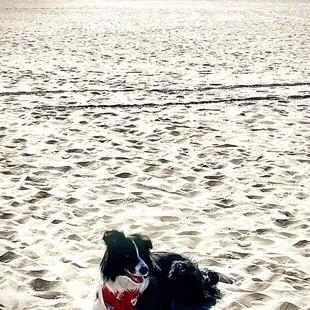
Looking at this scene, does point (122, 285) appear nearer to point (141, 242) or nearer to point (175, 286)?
point (141, 242)

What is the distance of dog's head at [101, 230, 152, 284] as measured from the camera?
9.70 feet

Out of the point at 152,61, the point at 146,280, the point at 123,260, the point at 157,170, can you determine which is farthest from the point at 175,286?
the point at 152,61

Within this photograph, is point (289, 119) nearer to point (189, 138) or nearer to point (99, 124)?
point (189, 138)

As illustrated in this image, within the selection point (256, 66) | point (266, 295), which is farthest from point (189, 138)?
point (256, 66)

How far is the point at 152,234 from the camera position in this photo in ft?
15.2

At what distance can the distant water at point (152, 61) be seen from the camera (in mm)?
9695

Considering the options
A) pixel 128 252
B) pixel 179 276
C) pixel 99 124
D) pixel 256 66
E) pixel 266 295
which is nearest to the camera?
pixel 128 252

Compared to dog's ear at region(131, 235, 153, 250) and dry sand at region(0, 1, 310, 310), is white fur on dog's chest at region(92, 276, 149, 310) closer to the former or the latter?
dog's ear at region(131, 235, 153, 250)

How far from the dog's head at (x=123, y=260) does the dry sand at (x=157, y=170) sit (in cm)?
80

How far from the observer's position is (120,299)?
309 cm

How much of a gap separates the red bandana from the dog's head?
0.38 ft

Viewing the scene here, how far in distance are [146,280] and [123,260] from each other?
0.28 m

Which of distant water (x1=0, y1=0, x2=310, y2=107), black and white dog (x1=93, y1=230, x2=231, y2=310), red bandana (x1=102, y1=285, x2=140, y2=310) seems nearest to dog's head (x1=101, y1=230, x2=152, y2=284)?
black and white dog (x1=93, y1=230, x2=231, y2=310)

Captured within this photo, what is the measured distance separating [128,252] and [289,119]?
564 centimetres
